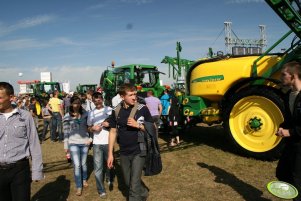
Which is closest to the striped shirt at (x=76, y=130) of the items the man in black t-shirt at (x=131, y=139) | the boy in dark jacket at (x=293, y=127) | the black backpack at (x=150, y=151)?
the man in black t-shirt at (x=131, y=139)

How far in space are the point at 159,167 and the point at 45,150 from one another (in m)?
6.79

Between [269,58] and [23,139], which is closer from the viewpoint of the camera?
[23,139]

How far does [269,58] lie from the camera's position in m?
→ 7.06

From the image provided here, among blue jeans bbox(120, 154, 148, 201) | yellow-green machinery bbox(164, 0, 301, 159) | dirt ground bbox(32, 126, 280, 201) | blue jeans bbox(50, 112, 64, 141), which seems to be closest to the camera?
blue jeans bbox(120, 154, 148, 201)

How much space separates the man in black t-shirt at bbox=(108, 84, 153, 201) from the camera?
4.22m

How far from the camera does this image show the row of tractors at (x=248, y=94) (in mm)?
6668

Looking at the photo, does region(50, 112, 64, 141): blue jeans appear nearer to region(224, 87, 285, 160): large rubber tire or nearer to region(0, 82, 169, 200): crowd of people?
region(0, 82, 169, 200): crowd of people

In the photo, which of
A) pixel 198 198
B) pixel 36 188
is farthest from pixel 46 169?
pixel 198 198

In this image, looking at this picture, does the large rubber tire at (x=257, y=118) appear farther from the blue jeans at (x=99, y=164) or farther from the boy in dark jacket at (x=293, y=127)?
the boy in dark jacket at (x=293, y=127)

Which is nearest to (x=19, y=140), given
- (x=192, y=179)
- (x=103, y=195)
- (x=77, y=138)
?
(x=77, y=138)

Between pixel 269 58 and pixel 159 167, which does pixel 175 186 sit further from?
pixel 269 58

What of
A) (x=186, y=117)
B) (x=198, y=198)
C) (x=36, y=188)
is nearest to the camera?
(x=198, y=198)

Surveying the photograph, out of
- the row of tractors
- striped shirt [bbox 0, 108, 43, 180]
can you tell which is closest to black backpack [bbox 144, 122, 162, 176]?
striped shirt [bbox 0, 108, 43, 180]

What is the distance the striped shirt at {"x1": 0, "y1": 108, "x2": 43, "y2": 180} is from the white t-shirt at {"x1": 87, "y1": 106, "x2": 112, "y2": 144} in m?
1.95
